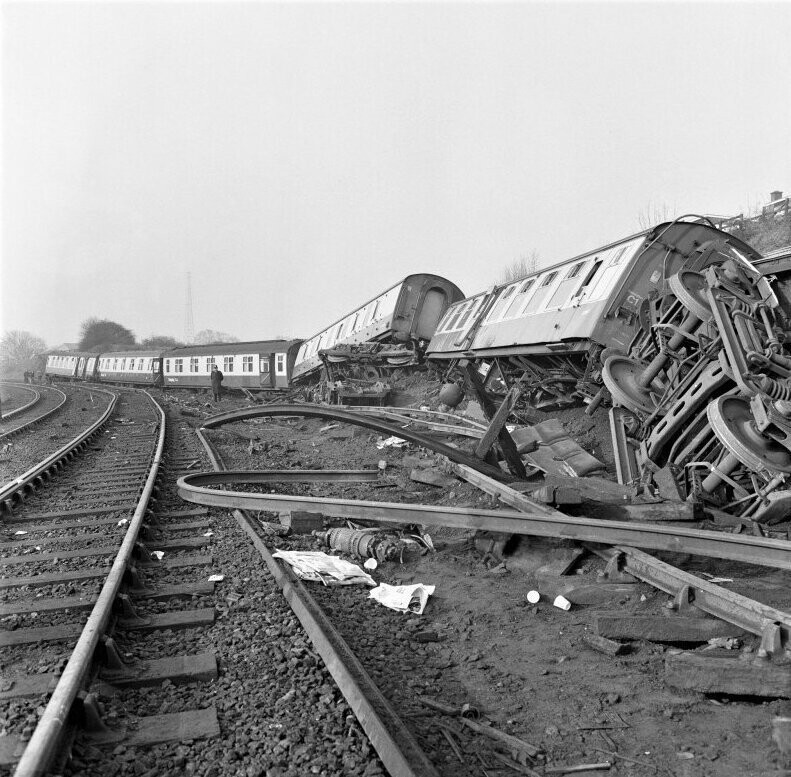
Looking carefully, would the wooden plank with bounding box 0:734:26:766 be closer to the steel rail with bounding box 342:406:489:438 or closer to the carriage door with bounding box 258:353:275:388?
the steel rail with bounding box 342:406:489:438

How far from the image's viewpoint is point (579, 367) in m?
11.7

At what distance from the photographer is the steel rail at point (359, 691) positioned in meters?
2.20

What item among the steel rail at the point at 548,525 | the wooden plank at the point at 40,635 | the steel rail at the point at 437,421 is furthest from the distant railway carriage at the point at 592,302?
the wooden plank at the point at 40,635

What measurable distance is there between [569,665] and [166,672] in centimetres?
217

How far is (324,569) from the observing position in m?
4.69

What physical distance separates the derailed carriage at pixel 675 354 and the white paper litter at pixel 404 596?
3.04 metres

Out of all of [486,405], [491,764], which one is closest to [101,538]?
[491,764]

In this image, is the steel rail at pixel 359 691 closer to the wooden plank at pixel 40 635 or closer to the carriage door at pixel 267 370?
the wooden plank at pixel 40 635

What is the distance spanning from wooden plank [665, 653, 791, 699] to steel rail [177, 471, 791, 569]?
118 centimetres

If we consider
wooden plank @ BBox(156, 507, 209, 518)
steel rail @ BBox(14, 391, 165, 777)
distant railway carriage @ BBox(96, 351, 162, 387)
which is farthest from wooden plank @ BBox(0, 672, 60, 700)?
distant railway carriage @ BBox(96, 351, 162, 387)

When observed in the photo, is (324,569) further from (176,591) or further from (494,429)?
(494,429)

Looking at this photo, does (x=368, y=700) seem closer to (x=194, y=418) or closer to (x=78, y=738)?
(x=78, y=738)

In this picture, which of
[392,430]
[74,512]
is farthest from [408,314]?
[74,512]

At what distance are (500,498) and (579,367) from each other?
6.04 meters
